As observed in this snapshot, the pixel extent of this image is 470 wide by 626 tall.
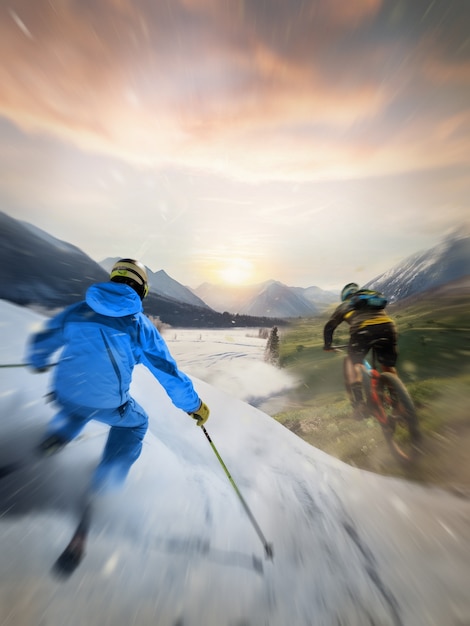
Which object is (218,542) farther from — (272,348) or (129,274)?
(272,348)

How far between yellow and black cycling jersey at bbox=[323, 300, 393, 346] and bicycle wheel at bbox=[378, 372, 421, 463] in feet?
2.59

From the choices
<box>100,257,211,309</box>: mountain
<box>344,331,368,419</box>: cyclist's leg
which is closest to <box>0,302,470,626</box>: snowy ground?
<box>344,331,368,419</box>: cyclist's leg

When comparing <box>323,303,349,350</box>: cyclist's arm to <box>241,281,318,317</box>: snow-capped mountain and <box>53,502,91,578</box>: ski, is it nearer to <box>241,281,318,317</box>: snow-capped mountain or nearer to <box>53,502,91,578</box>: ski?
<box>241,281,318,317</box>: snow-capped mountain

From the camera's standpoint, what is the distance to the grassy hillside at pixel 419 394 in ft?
10.6

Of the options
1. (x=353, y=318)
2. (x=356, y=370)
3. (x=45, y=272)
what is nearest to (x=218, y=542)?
(x=356, y=370)

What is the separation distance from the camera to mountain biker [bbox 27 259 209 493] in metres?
1.76

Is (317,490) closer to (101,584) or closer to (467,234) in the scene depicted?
(101,584)

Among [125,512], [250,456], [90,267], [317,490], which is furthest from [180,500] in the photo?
[90,267]

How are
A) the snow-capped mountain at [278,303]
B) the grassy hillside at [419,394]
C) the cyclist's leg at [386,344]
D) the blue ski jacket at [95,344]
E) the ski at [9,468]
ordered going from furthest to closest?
1. the snow-capped mountain at [278,303]
2. the cyclist's leg at [386,344]
3. the grassy hillside at [419,394]
4. the ski at [9,468]
5. the blue ski jacket at [95,344]

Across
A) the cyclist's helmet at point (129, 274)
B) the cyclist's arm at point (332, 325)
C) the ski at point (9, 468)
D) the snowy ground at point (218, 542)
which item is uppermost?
the cyclist's helmet at point (129, 274)

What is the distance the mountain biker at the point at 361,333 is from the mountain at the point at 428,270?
4.11ft

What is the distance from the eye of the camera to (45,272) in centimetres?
686

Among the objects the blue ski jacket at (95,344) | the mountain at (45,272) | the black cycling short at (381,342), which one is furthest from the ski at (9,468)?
the mountain at (45,272)

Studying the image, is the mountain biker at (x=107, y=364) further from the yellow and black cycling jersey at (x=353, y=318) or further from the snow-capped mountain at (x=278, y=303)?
the snow-capped mountain at (x=278, y=303)
